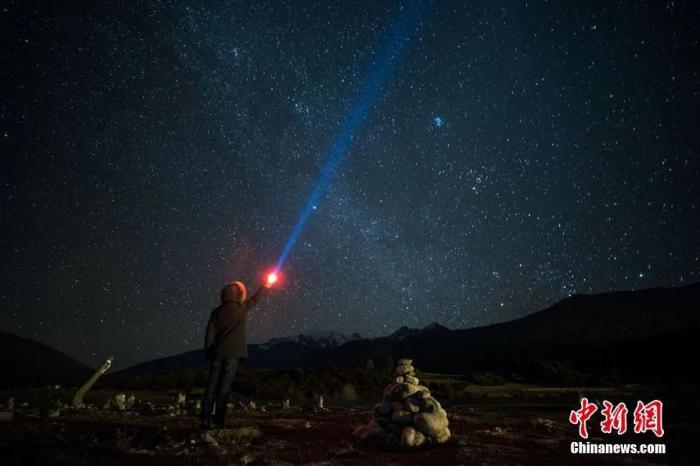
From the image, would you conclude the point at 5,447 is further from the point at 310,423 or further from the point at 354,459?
the point at 310,423

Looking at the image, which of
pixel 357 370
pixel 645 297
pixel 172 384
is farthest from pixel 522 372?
pixel 645 297

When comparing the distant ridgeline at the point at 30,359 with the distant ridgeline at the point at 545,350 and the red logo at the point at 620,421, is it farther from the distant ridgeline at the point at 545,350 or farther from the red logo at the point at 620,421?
the red logo at the point at 620,421

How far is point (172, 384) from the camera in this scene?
24375 mm

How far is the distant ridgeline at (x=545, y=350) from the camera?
3053cm

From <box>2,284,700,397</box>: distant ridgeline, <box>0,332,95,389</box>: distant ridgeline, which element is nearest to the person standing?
<box>2,284,700,397</box>: distant ridgeline

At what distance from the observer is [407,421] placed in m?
7.96

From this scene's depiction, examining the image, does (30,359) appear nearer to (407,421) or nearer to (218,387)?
(218,387)

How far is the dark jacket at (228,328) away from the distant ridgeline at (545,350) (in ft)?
54.8

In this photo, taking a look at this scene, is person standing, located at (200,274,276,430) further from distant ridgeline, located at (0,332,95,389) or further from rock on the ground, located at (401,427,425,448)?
distant ridgeline, located at (0,332,95,389)

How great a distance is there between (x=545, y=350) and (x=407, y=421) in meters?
55.5

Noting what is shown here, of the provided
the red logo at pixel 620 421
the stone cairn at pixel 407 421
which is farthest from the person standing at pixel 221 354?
the red logo at pixel 620 421

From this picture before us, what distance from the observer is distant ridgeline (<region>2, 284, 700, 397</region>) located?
30.5 metres

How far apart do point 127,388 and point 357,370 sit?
513 inches

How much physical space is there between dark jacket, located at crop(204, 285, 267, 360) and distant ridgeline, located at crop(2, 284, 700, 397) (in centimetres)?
1670
